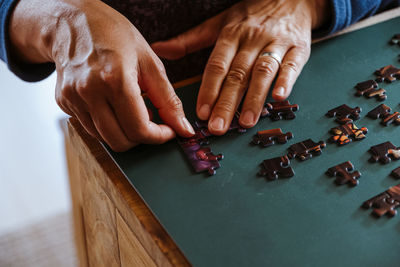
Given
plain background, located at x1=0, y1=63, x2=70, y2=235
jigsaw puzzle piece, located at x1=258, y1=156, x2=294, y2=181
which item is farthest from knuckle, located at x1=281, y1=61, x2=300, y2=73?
plain background, located at x1=0, y1=63, x2=70, y2=235

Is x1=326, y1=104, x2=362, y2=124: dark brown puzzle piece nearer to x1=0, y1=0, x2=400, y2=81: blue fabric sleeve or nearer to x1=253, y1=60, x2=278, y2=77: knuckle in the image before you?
x1=253, y1=60, x2=278, y2=77: knuckle

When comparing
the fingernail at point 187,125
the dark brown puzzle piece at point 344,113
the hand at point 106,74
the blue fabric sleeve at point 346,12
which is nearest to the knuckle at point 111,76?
the hand at point 106,74

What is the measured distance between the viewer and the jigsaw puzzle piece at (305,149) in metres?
1.06

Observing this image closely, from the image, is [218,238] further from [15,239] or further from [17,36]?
[15,239]

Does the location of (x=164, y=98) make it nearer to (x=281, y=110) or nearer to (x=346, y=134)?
(x=281, y=110)

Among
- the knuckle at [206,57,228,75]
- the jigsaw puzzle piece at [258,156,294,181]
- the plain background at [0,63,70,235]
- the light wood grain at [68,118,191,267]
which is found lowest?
the plain background at [0,63,70,235]

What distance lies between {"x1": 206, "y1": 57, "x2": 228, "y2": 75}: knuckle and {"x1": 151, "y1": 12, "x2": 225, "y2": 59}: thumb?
0.26 metres

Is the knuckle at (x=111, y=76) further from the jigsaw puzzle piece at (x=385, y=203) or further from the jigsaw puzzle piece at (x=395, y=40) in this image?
the jigsaw puzzle piece at (x=395, y=40)

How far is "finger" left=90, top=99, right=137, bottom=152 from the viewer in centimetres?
102

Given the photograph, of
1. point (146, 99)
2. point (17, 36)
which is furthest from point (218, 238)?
point (17, 36)

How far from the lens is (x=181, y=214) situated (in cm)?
94

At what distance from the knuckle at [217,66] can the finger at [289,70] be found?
0.52 ft

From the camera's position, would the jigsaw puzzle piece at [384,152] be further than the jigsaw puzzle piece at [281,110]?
No

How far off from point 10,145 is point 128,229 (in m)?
2.41
